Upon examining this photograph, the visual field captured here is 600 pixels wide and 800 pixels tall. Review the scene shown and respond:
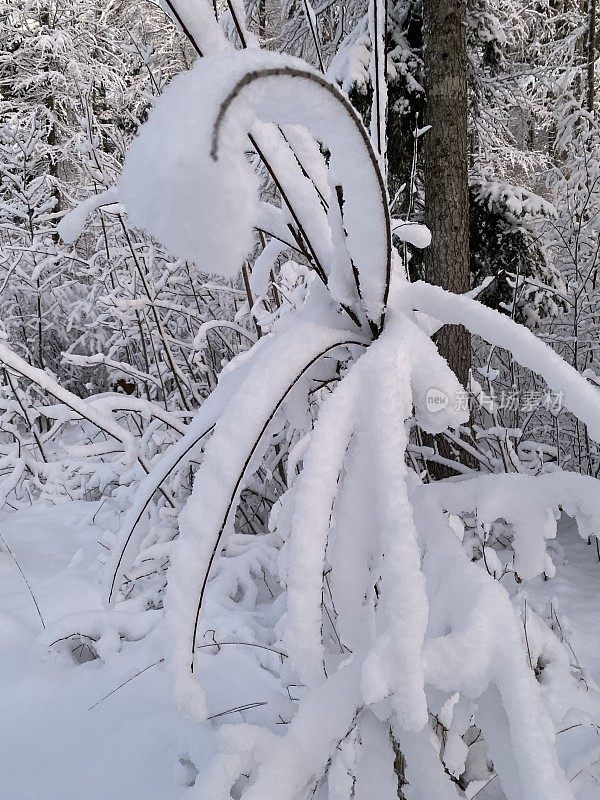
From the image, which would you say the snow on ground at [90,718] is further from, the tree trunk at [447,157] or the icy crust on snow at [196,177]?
the tree trunk at [447,157]

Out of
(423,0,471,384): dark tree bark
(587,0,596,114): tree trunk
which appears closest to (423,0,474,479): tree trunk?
(423,0,471,384): dark tree bark

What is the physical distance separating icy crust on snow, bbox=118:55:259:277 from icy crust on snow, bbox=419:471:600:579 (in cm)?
38

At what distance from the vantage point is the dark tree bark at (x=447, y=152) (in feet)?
10.6

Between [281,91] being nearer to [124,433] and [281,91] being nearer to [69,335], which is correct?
[124,433]

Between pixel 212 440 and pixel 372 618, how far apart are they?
26cm

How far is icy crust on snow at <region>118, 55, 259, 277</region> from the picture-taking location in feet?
1.27

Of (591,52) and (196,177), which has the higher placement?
(591,52)

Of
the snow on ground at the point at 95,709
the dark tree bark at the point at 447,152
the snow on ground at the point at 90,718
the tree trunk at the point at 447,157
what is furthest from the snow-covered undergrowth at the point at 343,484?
the dark tree bark at the point at 447,152

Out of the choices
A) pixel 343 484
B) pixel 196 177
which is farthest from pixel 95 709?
pixel 196 177

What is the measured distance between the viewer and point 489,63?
4719 mm

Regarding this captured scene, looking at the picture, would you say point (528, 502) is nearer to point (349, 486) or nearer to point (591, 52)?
point (349, 486)

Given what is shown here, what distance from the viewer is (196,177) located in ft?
1.26

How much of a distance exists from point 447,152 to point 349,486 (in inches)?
126

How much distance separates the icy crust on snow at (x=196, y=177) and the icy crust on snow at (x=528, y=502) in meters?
0.38
